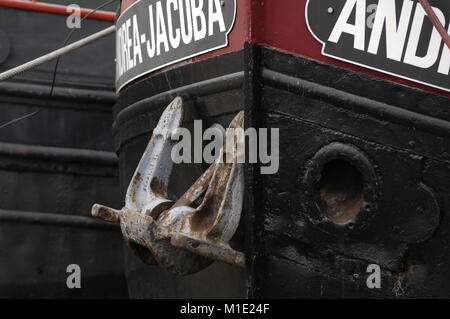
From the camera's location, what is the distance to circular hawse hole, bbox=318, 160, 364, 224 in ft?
11.6

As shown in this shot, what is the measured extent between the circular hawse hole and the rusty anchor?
32cm

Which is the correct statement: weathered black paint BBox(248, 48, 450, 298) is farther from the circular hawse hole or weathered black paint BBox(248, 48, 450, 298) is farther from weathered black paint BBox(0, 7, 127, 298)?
weathered black paint BBox(0, 7, 127, 298)

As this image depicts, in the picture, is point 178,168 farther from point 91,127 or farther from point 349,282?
point 91,127

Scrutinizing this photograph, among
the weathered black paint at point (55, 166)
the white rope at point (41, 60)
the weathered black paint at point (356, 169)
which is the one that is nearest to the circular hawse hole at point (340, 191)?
the weathered black paint at point (356, 169)

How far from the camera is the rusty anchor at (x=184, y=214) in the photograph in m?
3.45

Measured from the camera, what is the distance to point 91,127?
5.54 m

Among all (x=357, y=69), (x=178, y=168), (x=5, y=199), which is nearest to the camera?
Answer: (x=357, y=69)

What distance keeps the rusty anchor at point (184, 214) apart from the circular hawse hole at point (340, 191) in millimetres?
323

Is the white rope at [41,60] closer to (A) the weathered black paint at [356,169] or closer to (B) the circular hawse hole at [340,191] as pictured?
(A) the weathered black paint at [356,169]

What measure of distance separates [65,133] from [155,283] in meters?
1.56

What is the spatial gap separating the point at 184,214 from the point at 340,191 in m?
0.60

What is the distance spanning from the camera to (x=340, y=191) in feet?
11.8

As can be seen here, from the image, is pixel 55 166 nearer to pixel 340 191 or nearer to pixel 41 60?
pixel 41 60
